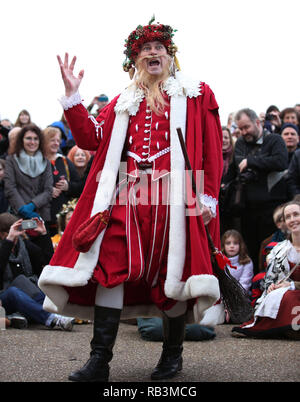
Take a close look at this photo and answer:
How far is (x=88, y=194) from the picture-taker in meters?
3.54

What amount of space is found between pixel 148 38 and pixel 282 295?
251 centimetres

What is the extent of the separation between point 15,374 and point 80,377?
18.8 inches

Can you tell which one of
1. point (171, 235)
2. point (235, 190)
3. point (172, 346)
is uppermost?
point (235, 190)

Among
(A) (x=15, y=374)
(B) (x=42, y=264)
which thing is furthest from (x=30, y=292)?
(A) (x=15, y=374)

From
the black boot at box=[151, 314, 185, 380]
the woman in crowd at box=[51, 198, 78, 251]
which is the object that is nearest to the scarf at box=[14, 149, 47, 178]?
the woman in crowd at box=[51, 198, 78, 251]

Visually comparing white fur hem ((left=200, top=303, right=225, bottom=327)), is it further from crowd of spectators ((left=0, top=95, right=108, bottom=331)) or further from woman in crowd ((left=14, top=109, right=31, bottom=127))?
woman in crowd ((left=14, top=109, right=31, bottom=127))

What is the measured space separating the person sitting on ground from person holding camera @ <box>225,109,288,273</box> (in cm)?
214

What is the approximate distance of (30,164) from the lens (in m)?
6.79

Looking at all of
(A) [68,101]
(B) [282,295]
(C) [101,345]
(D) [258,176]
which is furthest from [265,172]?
(C) [101,345]

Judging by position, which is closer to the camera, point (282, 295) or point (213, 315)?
point (213, 315)

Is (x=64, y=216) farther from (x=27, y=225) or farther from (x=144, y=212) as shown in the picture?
(x=144, y=212)

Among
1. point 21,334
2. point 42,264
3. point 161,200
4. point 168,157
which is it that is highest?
point 168,157
